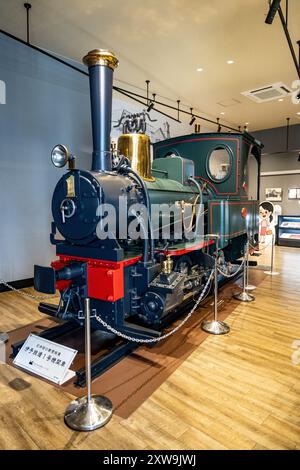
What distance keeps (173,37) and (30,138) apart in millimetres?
2811

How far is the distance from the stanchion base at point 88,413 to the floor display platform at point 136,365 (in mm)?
88

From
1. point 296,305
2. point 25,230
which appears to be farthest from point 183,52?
point 296,305

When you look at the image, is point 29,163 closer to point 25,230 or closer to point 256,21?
point 25,230

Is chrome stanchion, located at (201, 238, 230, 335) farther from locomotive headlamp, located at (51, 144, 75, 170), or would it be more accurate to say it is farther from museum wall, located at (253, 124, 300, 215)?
museum wall, located at (253, 124, 300, 215)

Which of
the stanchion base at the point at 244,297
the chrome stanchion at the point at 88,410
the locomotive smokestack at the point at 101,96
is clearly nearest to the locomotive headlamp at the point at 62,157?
the locomotive smokestack at the point at 101,96

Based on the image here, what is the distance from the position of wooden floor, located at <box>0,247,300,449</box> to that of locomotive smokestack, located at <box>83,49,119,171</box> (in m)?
1.94

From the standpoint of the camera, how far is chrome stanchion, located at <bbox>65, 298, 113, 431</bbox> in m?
1.89

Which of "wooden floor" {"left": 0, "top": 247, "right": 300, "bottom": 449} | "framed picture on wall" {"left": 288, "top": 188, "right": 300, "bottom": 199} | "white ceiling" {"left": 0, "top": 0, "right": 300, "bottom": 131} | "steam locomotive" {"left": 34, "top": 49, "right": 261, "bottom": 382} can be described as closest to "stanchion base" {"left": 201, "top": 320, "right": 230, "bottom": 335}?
"wooden floor" {"left": 0, "top": 247, "right": 300, "bottom": 449}

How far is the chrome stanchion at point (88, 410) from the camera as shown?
6.20 ft

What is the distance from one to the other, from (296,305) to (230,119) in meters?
7.12

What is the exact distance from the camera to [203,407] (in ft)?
6.91

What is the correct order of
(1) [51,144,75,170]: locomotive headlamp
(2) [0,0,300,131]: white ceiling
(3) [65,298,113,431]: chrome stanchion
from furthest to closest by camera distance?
(2) [0,0,300,131]: white ceiling < (1) [51,144,75,170]: locomotive headlamp < (3) [65,298,113,431]: chrome stanchion

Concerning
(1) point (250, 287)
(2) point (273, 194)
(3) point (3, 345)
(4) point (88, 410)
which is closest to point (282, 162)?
(2) point (273, 194)

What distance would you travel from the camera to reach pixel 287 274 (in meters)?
6.11
